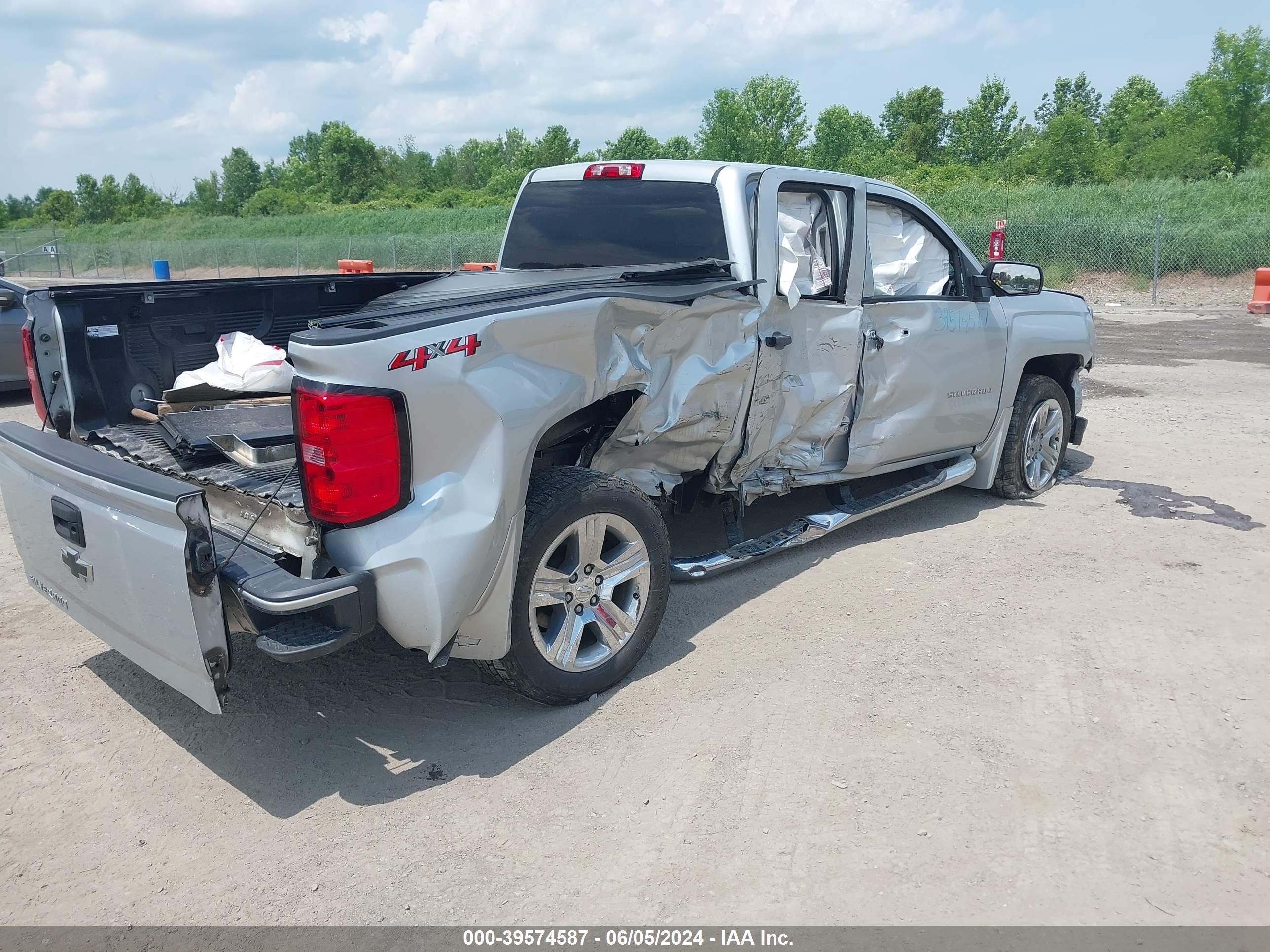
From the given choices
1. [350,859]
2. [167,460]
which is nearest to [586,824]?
[350,859]

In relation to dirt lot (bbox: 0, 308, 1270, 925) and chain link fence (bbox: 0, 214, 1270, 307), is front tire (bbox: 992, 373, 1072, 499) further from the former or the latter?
chain link fence (bbox: 0, 214, 1270, 307)

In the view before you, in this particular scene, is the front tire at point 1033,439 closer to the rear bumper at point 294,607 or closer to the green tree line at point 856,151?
the rear bumper at point 294,607

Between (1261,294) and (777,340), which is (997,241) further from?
(777,340)

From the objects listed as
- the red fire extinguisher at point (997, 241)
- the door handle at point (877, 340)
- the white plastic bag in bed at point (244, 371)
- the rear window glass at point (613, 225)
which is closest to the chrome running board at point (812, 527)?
the door handle at point (877, 340)

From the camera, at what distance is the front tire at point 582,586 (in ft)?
11.6

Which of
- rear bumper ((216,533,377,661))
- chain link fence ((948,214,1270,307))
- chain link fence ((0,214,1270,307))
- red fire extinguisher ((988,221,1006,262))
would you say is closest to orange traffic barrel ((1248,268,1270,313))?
chain link fence ((948,214,1270,307))

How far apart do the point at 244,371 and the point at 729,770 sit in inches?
104

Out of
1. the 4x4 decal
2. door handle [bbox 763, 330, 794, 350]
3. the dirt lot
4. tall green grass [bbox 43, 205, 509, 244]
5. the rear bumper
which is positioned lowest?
the dirt lot

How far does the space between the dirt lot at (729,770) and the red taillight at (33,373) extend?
1.06 metres

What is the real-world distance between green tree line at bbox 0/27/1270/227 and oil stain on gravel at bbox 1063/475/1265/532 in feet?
112

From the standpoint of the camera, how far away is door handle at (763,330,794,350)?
15.0ft

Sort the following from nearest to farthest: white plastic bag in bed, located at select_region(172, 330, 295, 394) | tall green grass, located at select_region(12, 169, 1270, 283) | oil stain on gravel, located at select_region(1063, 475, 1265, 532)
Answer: white plastic bag in bed, located at select_region(172, 330, 295, 394) → oil stain on gravel, located at select_region(1063, 475, 1265, 532) → tall green grass, located at select_region(12, 169, 1270, 283)

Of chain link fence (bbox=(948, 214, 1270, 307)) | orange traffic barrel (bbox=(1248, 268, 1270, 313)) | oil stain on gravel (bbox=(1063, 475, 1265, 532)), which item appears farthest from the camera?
chain link fence (bbox=(948, 214, 1270, 307))

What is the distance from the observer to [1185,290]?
23469 mm
